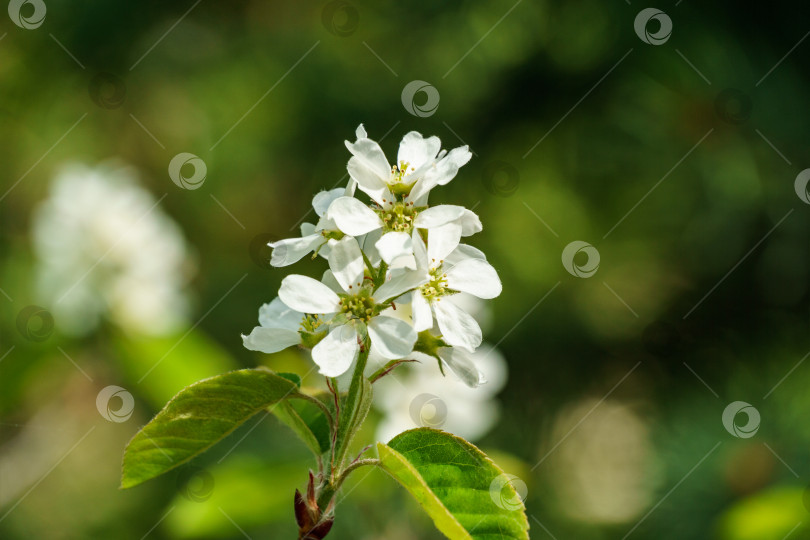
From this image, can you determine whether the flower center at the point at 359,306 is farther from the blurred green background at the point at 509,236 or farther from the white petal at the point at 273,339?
the blurred green background at the point at 509,236

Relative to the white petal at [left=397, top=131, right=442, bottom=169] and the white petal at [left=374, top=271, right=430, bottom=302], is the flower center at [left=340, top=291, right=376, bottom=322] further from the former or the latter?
the white petal at [left=397, top=131, right=442, bottom=169]

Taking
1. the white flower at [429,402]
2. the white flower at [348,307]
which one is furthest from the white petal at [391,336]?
the white flower at [429,402]

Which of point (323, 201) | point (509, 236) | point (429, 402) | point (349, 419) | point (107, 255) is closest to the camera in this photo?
point (349, 419)

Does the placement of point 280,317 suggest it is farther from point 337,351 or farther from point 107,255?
point 107,255

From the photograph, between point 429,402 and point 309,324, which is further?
point 429,402

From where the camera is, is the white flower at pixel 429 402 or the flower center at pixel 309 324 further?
the white flower at pixel 429 402

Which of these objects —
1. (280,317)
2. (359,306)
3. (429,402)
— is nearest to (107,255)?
(429,402)

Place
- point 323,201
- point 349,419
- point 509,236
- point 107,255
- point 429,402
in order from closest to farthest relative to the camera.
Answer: point 349,419 < point 323,201 < point 429,402 < point 107,255 < point 509,236
